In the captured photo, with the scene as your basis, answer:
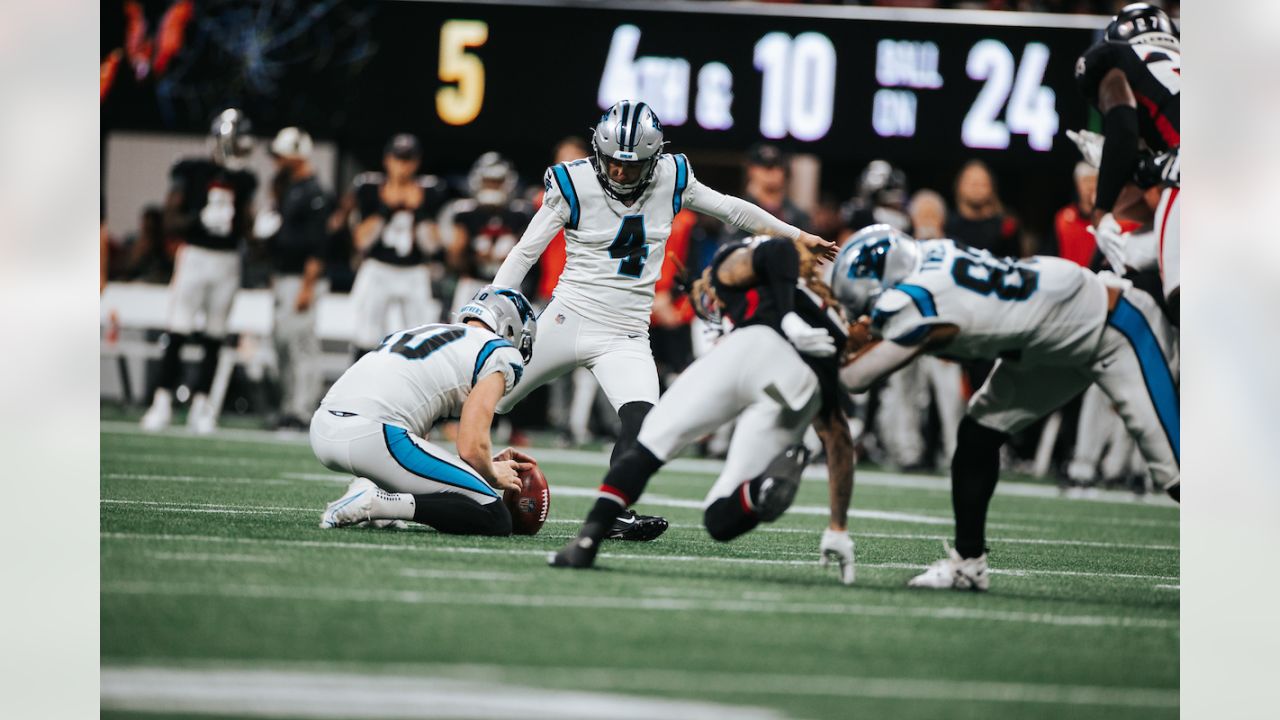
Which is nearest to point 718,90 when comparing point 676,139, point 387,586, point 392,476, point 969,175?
point 676,139

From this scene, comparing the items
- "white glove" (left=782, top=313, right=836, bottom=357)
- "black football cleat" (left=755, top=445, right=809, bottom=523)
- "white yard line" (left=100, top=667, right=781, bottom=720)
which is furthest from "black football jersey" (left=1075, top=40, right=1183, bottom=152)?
"white yard line" (left=100, top=667, right=781, bottom=720)

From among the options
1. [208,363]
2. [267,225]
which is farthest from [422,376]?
[267,225]

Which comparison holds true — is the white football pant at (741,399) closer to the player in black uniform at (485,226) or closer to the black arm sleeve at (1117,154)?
the black arm sleeve at (1117,154)

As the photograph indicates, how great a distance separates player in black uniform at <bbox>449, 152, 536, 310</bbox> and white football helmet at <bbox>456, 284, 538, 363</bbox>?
15.6 ft

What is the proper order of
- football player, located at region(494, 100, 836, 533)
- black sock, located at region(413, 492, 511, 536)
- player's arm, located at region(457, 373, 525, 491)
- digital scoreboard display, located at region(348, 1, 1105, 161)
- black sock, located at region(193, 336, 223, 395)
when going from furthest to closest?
digital scoreboard display, located at region(348, 1, 1105, 161) < black sock, located at region(193, 336, 223, 395) < football player, located at region(494, 100, 836, 533) < black sock, located at region(413, 492, 511, 536) < player's arm, located at region(457, 373, 525, 491)

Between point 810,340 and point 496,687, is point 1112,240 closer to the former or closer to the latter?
point 810,340

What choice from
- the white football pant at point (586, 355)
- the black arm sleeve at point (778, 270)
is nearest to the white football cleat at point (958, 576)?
the black arm sleeve at point (778, 270)

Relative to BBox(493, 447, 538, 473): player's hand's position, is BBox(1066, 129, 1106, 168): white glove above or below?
above

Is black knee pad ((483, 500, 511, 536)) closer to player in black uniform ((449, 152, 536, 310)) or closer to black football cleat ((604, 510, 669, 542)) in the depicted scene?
black football cleat ((604, 510, 669, 542))

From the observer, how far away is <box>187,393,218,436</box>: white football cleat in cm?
954

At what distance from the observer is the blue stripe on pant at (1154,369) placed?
425 centimetres

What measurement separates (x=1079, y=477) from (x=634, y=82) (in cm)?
423
